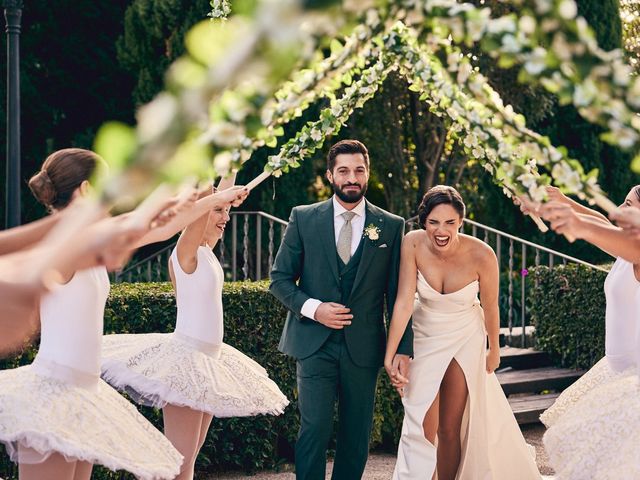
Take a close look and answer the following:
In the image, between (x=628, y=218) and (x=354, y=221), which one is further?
(x=354, y=221)

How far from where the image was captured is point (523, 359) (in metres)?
9.61

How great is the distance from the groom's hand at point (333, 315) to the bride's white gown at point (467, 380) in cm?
56

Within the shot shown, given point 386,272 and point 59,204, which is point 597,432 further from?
point 59,204

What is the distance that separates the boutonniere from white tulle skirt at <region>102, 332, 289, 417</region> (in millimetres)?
951

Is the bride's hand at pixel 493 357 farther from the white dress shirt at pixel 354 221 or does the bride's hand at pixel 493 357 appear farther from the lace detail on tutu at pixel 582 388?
the white dress shirt at pixel 354 221

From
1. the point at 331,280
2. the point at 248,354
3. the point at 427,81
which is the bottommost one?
the point at 248,354

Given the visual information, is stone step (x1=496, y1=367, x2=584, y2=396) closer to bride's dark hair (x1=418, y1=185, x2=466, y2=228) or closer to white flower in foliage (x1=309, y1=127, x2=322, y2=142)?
bride's dark hair (x1=418, y1=185, x2=466, y2=228)

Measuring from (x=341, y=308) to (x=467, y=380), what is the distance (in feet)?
3.19

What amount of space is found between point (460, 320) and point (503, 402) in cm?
63

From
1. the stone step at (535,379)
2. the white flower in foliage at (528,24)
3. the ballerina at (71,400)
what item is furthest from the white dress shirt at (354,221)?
the stone step at (535,379)

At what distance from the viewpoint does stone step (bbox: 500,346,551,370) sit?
31.2ft

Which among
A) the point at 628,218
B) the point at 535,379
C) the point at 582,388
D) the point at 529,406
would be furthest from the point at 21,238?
the point at 535,379

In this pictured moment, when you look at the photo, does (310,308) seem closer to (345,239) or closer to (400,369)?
(345,239)

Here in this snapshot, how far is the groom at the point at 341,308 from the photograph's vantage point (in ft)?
17.2
